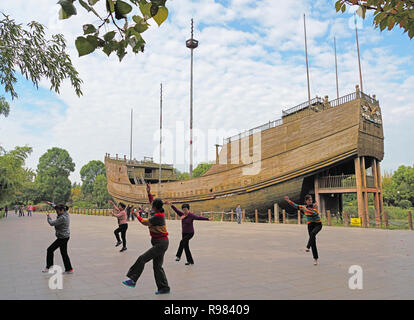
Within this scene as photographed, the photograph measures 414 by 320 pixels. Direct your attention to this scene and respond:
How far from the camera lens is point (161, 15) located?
208 centimetres

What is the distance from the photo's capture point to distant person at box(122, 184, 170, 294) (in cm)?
429

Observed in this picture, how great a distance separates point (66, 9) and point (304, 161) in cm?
1764

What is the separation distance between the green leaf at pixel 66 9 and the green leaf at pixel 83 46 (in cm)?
14

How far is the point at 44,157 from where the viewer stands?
63469 mm

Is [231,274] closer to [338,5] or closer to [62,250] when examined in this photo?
[62,250]

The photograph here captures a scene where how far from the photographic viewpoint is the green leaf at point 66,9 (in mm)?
1782

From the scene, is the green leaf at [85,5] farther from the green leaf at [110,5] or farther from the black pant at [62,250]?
the black pant at [62,250]

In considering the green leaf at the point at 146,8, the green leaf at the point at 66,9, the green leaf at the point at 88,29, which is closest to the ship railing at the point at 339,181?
the green leaf at the point at 146,8

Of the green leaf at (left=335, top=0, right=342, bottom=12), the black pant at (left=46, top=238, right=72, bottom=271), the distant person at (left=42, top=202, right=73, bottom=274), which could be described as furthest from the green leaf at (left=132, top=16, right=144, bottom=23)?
the black pant at (left=46, top=238, right=72, bottom=271)

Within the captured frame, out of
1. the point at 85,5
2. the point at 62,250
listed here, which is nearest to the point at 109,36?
the point at 85,5

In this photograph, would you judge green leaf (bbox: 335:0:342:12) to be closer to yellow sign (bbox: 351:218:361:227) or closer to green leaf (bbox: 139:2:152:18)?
green leaf (bbox: 139:2:152:18)
